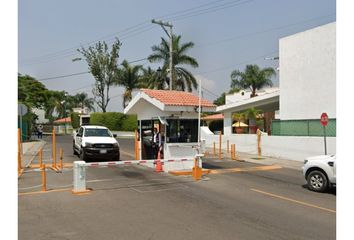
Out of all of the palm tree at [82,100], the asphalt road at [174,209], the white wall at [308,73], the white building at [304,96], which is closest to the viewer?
the asphalt road at [174,209]

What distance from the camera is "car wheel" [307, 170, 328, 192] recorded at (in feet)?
36.0

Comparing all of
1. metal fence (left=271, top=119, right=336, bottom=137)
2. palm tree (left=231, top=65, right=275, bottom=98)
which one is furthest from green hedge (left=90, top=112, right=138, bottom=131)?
metal fence (left=271, top=119, right=336, bottom=137)

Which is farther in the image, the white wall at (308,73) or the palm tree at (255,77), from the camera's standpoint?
the palm tree at (255,77)

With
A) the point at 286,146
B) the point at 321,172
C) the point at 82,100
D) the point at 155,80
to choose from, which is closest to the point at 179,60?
the point at 155,80

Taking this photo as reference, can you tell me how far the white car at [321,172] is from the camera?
1080 cm

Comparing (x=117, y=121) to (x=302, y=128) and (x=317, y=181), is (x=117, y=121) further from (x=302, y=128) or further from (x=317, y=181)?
(x=317, y=181)

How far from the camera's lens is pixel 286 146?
21719 millimetres

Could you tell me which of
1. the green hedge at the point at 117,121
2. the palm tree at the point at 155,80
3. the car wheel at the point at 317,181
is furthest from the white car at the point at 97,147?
the green hedge at the point at 117,121

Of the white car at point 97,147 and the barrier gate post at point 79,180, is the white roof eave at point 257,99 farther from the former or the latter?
the barrier gate post at point 79,180

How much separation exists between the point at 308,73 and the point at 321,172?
12920 millimetres

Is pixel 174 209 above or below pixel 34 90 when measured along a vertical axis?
below

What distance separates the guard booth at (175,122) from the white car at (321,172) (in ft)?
15.8

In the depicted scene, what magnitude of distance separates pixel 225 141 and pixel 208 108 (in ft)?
39.4
